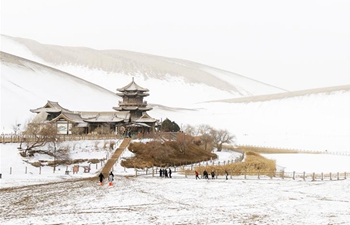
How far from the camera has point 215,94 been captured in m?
194

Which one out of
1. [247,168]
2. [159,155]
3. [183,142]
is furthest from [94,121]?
[247,168]

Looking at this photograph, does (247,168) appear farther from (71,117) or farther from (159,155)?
(71,117)

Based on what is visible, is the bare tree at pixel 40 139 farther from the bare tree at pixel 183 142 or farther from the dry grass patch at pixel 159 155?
the bare tree at pixel 183 142

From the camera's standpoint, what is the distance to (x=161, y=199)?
24656mm

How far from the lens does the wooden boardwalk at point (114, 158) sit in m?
37.2

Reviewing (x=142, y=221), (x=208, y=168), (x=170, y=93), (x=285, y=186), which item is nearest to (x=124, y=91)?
(x=208, y=168)

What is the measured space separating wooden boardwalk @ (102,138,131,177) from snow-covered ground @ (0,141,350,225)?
23.3 inches

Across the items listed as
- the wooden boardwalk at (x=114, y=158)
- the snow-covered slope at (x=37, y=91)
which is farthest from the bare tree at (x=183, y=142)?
the snow-covered slope at (x=37, y=91)

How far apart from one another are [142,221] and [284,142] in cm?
5459

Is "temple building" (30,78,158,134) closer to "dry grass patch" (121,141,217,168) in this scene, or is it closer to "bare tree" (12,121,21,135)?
"bare tree" (12,121,21,135)

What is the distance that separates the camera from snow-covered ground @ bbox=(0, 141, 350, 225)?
63.9 feet

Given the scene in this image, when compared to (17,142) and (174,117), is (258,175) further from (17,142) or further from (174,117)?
(174,117)

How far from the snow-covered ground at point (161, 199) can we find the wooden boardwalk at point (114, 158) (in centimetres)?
59

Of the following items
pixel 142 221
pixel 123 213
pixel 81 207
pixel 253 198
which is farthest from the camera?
pixel 253 198
